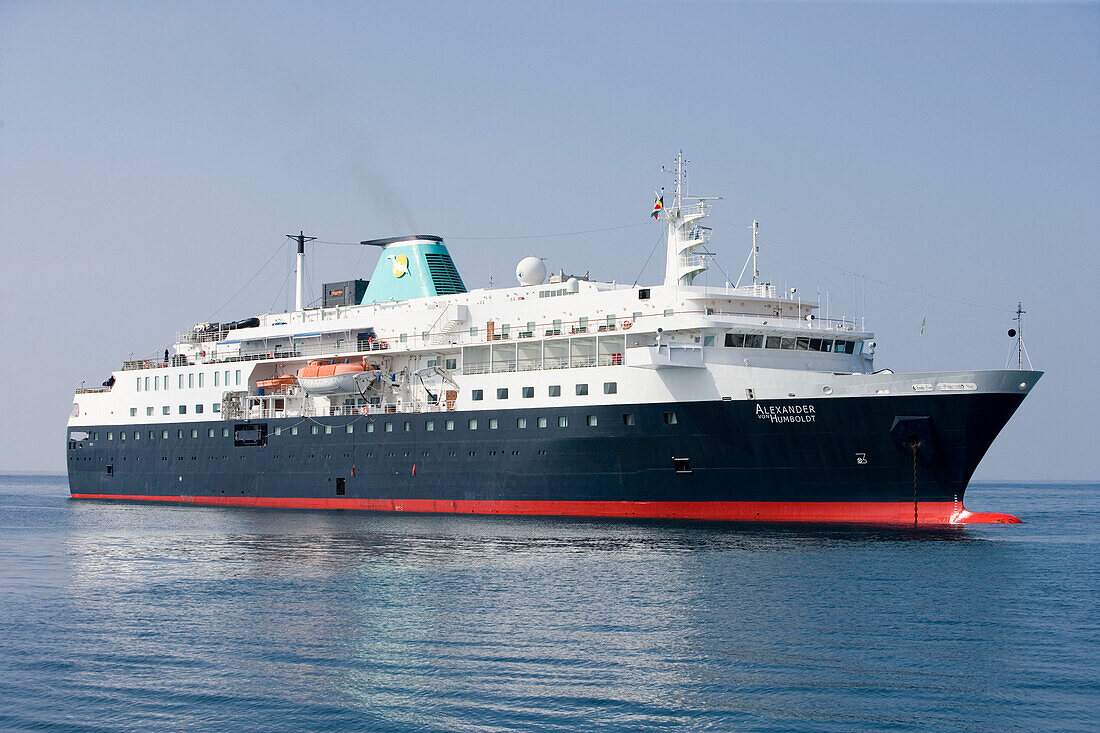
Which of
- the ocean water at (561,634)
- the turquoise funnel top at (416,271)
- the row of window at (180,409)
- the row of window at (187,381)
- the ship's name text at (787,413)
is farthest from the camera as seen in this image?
the row of window at (180,409)

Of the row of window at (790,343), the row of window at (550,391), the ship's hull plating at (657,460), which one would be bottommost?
the ship's hull plating at (657,460)

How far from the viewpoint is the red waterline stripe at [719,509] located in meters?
35.9

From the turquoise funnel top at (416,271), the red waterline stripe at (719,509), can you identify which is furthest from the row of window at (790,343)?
the turquoise funnel top at (416,271)

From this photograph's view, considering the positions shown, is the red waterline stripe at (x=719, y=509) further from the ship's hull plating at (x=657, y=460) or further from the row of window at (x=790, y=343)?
the row of window at (x=790, y=343)

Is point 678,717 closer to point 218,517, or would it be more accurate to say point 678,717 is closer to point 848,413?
point 848,413

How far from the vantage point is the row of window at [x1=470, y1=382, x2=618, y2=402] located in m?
40.5

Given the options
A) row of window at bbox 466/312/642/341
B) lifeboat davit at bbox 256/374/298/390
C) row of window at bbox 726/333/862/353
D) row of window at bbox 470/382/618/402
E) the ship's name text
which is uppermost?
row of window at bbox 466/312/642/341

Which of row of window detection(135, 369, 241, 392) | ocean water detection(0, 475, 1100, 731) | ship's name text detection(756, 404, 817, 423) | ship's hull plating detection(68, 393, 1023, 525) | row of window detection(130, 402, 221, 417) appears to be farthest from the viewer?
row of window detection(130, 402, 221, 417)

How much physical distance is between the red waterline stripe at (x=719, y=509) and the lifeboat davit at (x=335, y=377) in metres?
5.01

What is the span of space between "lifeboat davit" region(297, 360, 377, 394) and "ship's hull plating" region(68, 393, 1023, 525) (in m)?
1.40

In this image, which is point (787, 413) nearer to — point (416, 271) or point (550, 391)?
point (550, 391)

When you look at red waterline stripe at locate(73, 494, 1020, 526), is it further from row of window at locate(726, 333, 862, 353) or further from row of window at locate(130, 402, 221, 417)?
row of window at locate(130, 402, 221, 417)

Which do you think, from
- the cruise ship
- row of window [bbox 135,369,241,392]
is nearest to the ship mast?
the cruise ship

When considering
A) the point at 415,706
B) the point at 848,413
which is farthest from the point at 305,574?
the point at 848,413
